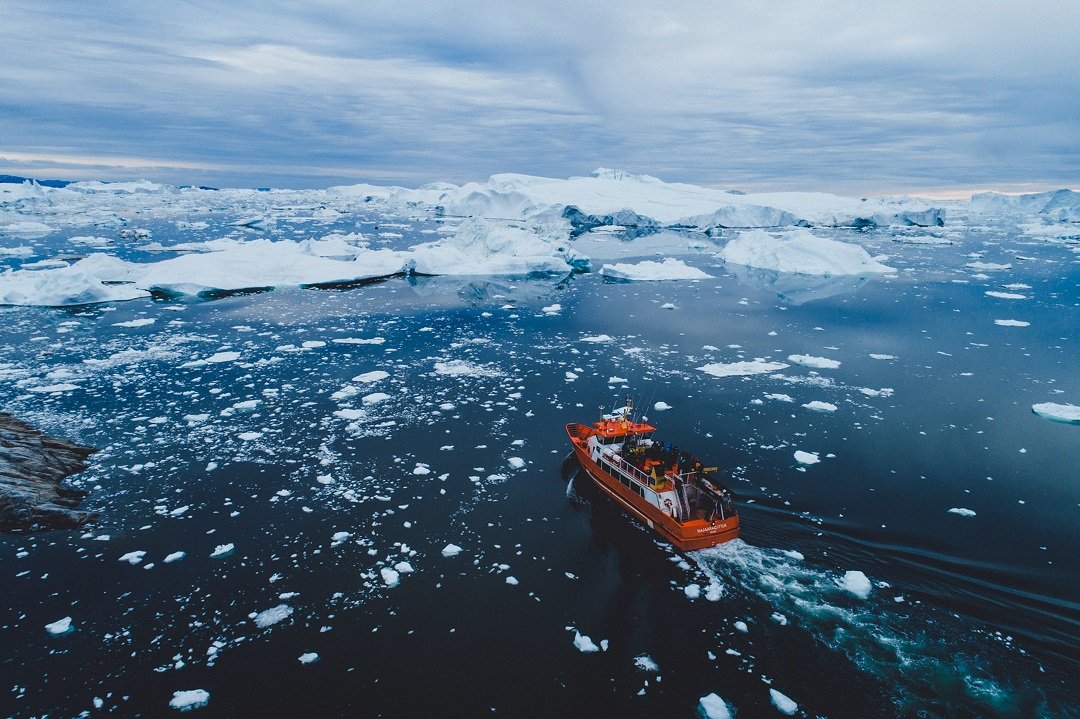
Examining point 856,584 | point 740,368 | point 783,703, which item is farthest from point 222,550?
point 740,368

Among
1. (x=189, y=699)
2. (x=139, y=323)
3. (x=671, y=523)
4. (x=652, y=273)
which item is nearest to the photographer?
(x=189, y=699)

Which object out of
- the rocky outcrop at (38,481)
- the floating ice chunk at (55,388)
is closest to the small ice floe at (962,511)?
the rocky outcrop at (38,481)

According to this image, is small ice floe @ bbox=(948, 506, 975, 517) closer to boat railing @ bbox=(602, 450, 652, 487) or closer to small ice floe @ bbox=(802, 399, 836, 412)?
small ice floe @ bbox=(802, 399, 836, 412)

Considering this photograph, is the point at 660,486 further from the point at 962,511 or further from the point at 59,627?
the point at 59,627

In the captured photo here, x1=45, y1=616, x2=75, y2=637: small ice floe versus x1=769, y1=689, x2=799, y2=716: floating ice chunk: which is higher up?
x1=769, y1=689, x2=799, y2=716: floating ice chunk

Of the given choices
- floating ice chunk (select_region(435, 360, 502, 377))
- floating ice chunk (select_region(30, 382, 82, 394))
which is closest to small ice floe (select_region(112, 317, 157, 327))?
floating ice chunk (select_region(30, 382, 82, 394))

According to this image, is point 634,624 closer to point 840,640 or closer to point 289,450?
point 840,640
